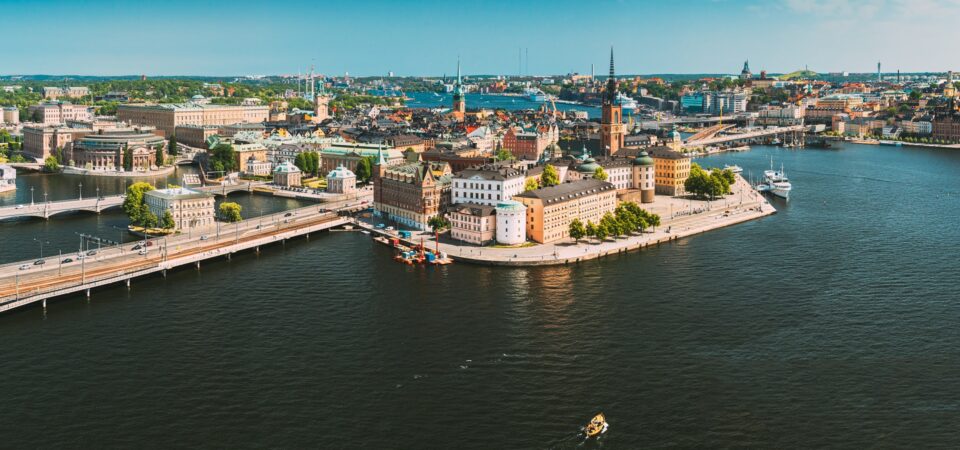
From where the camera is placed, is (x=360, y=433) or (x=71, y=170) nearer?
(x=360, y=433)

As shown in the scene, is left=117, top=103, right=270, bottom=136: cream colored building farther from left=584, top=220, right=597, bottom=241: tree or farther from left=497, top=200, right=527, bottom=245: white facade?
left=584, top=220, right=597, bottom=241: tree

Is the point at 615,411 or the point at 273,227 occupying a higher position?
the point at 273,227

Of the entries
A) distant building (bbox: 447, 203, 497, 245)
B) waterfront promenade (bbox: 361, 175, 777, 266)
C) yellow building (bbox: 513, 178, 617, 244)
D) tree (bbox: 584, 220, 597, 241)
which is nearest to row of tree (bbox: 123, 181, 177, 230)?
waterfront promenade (bbox: 361, 175, 777, 266)

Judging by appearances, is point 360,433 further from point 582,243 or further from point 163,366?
point 582,243

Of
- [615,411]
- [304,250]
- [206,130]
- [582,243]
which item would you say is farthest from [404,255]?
[206,130]

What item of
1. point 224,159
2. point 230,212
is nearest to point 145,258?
point 230,212

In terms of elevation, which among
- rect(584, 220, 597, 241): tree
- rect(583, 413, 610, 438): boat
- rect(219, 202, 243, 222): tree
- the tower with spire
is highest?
the tower with spire
